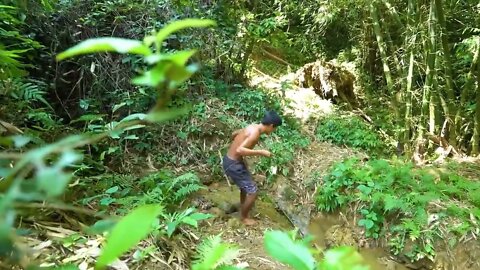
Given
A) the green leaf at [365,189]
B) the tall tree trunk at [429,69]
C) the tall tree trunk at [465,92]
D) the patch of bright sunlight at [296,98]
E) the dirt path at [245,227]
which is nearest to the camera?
the dirt path at [245,227]

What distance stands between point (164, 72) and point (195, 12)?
5.94 m

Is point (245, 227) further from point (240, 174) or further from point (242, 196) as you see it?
point (240, 174)

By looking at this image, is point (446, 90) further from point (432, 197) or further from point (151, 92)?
point (151, 92)

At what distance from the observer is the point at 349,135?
707 cm

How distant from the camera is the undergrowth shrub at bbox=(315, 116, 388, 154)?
6941mm

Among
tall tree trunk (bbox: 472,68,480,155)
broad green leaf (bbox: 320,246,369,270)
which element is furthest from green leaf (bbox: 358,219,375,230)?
broad green leaf (bbox: 320,246,369,270)

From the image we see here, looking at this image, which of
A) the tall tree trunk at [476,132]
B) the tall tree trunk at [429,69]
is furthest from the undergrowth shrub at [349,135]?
the tall tree trunk at [476,132]

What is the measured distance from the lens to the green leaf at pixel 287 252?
628 millimetres

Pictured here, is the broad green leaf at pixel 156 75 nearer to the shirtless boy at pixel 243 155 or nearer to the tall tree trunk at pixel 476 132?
the shirtless boy at pixel 243 155

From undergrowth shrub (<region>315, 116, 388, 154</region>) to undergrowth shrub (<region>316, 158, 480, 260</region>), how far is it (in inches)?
49.3

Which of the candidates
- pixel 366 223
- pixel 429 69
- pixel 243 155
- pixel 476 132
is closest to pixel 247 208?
pixel 243 155

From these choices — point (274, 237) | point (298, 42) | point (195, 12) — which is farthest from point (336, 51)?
point (274, 237)

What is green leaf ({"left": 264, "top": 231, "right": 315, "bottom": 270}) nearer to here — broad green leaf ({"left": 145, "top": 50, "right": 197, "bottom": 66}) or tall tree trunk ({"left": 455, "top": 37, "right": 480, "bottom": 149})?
broad green leaf ({"left": 145, "top": 50, "right": 197, "bottom": 66})

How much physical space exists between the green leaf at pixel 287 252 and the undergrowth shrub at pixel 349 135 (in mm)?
6284
